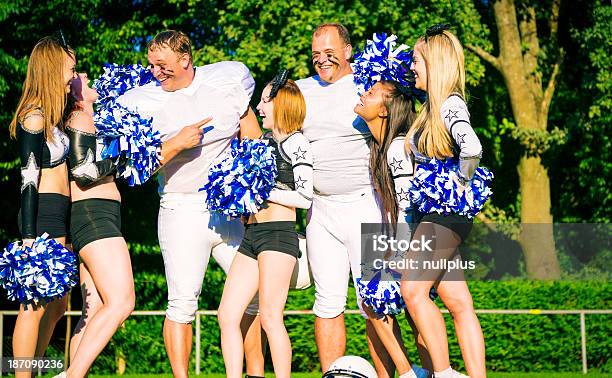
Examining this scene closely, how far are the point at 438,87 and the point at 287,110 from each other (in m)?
1.09

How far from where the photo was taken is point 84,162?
653 cm

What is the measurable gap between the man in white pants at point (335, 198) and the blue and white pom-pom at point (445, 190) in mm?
767

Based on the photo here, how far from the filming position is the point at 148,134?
6.66m

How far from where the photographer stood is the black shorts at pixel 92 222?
6496mm

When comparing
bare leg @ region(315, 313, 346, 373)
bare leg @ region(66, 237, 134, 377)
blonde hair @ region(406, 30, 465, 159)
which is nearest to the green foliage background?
bare leg @ region(315, 313, 346, 373)

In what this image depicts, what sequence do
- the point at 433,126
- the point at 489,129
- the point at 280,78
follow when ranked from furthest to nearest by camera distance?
the point at 489,129 → the point at 280,78 → the point at 433,126

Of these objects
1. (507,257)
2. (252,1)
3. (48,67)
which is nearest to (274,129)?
(48,67)

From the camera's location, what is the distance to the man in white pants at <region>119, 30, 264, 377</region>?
6.81m

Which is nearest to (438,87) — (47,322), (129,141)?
(129,141)

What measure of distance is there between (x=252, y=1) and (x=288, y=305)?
5.53 metres

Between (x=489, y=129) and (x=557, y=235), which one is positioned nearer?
(x=489, y=129)

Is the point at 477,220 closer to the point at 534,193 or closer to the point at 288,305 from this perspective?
the point at 534,193

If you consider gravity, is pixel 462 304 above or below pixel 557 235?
below

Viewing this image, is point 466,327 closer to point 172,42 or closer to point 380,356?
point 380,356
